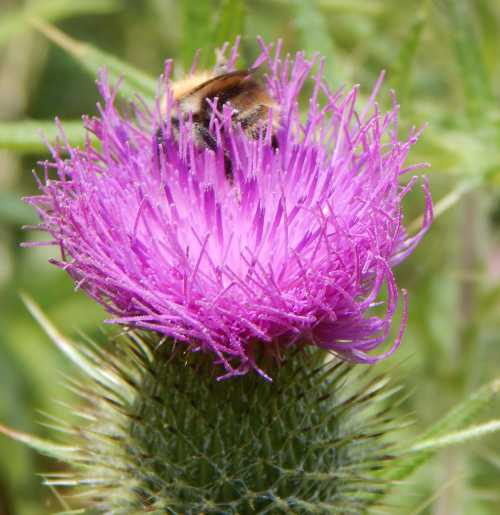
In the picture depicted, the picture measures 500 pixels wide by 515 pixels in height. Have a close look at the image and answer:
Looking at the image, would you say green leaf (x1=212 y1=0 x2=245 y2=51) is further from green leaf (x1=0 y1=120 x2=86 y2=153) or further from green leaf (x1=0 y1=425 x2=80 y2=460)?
green leaf (x1=0 y1=425 x2=80 y2=460)

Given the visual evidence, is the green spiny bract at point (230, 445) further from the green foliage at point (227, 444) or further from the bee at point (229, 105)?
the bee at point (229, 105)

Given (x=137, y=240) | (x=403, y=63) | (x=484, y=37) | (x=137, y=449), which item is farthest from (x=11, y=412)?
(x=484, y=37)

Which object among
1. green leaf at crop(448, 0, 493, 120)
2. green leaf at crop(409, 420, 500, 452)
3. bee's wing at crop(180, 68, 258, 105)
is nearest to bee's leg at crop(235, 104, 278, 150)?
bee's wing at crop(180, 68, 258, 105)

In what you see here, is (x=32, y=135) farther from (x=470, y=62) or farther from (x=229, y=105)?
(x=470, y=62)

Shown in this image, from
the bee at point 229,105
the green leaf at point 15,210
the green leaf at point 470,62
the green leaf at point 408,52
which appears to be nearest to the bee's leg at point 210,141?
the bee at point 229,105

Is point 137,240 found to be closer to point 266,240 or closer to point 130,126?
point 266,240

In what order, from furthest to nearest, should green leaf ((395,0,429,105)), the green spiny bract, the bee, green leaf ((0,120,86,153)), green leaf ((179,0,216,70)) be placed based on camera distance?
1. green leaf ((179,0,216,70))
2. green leaf ((395,0,429,105))
3. green leaf ((0,120,86,153))
4. the bee
5. the green spiny bract
